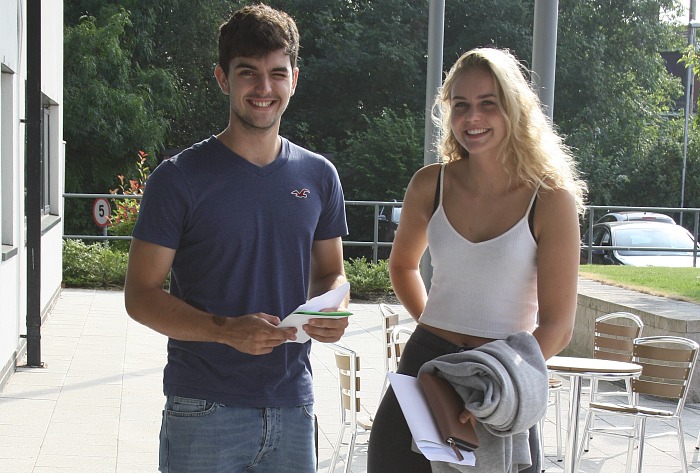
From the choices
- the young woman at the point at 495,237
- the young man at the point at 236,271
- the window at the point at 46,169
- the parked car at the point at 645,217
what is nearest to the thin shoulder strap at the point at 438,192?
the young woman at the point at 495,237

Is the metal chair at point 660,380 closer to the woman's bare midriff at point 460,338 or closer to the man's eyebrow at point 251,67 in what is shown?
the woman's bare midriff at point 460,338

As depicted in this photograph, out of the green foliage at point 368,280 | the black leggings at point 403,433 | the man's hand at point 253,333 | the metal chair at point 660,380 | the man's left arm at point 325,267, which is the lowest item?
the green foliage at point 368,280

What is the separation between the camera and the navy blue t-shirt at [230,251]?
261 centimetres

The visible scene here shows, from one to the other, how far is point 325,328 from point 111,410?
5038mm

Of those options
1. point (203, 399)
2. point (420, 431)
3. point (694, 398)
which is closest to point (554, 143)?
point (420, 431)

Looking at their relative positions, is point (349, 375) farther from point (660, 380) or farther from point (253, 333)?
point (253, 333)

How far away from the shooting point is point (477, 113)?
295cm

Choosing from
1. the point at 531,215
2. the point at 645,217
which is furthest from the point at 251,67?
the point at 645,217

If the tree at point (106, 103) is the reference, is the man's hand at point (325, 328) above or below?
below

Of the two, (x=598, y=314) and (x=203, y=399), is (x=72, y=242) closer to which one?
(x=598, y=314)

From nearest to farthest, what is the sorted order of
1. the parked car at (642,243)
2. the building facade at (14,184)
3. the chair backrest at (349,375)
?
the chair backrest at (349,375) → the building facade at (14,184) → the parked car at (642,243)

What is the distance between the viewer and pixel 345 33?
3266 centimetres

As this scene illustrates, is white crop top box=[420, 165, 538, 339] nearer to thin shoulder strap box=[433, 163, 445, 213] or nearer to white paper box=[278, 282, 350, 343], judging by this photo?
thin shoulder strap box=[433, 163, 445, 213]

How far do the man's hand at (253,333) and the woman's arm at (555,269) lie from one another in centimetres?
77
